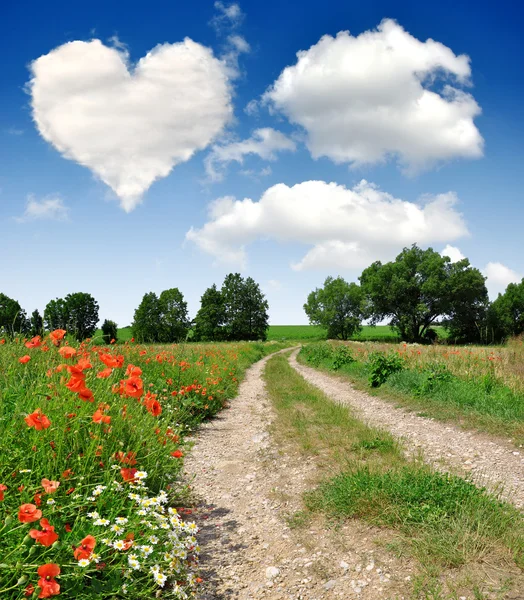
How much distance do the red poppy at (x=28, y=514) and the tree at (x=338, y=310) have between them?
223 ft

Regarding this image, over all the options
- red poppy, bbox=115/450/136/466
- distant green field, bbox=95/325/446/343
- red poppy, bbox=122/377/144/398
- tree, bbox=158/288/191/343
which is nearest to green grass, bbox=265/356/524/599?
red poppy, bbox=115/450/136/466

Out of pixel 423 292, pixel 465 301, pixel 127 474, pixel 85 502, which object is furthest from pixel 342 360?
pixel 465 301

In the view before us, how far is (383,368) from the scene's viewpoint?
46.6ft

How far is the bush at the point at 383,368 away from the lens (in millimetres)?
13934

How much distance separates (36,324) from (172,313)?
58.1m

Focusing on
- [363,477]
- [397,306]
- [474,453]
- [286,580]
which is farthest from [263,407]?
[397,306]

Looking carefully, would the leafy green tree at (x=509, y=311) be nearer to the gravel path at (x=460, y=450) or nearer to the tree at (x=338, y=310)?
the tree at (x=338, y=310)

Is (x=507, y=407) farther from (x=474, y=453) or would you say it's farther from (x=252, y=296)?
(x=252, y=296)

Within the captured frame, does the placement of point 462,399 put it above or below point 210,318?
below

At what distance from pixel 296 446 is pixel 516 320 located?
6610 centimetres

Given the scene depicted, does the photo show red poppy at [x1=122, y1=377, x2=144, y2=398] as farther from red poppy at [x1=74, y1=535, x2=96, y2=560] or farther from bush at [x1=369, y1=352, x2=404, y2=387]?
bush at [x1=369, y1=352, x2=404, y2=387]

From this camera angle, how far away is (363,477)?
4.76 m

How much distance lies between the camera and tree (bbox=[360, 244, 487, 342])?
5228 cm

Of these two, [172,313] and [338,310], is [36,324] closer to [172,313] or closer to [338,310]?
[172,313]
